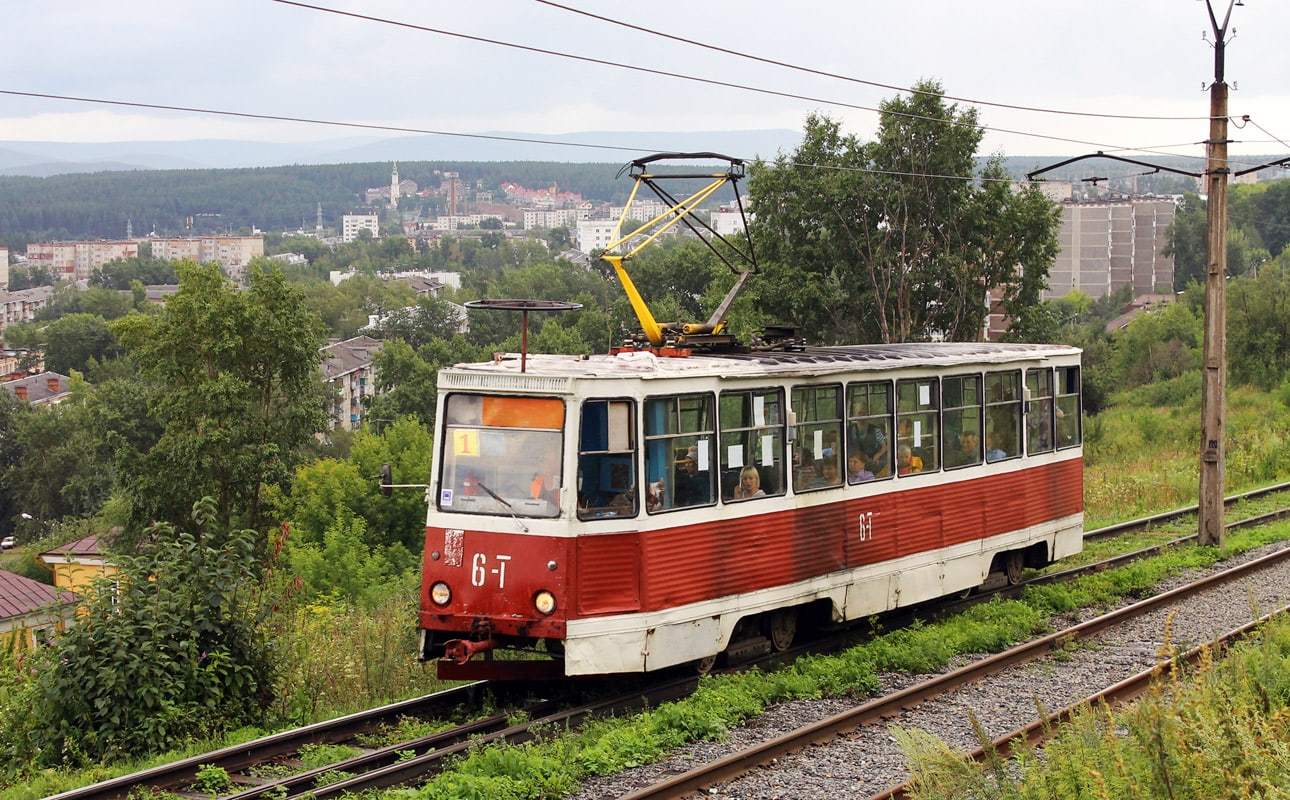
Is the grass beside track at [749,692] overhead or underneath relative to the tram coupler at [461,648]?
underneath

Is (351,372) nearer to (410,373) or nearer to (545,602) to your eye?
(410,373)

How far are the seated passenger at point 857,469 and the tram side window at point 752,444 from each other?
114cm

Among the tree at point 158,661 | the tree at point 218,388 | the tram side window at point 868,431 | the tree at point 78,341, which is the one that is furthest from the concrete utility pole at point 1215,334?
the tree at point 78,341

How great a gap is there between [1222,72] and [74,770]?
667 inches

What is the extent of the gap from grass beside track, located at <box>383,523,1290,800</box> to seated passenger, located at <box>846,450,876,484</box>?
61.5 inches

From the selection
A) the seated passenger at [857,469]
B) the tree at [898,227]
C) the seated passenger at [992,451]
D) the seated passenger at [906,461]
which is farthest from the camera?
the tree at [898,227]

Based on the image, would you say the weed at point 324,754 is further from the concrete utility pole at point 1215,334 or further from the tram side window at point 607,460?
the concrete utility pole at point 1215,334

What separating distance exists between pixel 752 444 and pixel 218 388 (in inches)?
1276

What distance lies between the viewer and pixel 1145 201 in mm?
165375

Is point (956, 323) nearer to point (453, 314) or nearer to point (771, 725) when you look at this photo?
point (771, 725)

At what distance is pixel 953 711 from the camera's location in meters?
12.0

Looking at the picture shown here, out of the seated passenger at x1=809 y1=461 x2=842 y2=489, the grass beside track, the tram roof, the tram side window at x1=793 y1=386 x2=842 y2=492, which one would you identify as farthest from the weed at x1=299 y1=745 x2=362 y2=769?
the seated passenger at x1=809 y1=461 x2=842 y2=489

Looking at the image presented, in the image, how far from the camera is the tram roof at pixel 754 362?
1202 centimetres

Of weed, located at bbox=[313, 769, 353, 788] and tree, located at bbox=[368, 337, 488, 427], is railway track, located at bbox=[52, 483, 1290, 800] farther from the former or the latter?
tree, located at bbox=[368, 337, 488, 427]
